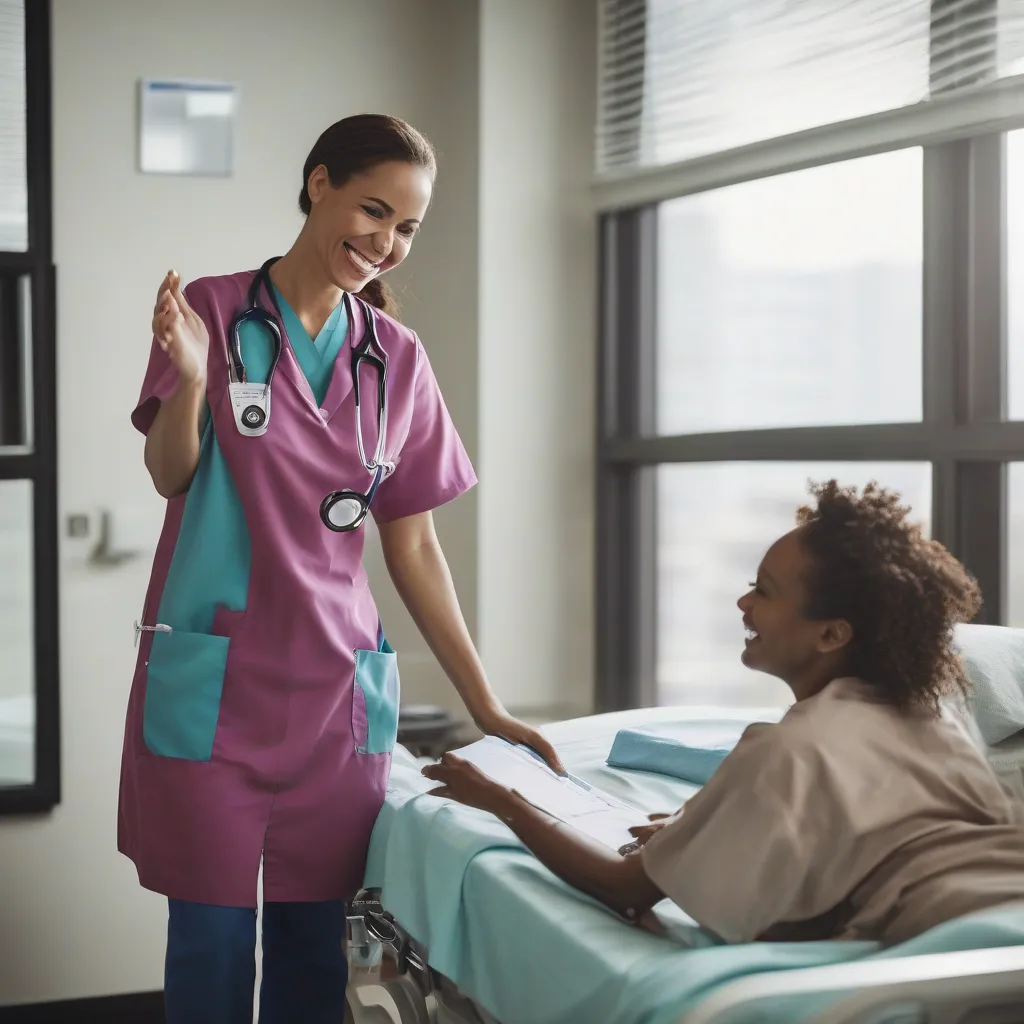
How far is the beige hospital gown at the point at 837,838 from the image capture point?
1.04 metres

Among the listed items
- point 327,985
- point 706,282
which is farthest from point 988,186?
point 327,985

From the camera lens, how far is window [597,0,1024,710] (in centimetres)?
212

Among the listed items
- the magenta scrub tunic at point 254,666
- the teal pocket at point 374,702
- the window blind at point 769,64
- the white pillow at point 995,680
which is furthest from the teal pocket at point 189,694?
the window blind at point 769,64

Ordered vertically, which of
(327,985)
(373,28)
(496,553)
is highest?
(373,28)

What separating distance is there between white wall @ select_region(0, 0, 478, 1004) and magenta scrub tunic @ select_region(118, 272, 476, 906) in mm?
1172

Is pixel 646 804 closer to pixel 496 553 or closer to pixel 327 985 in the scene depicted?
pixel 327 985

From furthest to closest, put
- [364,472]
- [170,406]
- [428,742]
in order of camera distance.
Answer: [428,742] < [364,472] < [170,406]

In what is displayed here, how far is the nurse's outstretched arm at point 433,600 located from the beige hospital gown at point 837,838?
62 centimetres

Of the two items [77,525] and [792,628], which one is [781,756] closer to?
[792,628]

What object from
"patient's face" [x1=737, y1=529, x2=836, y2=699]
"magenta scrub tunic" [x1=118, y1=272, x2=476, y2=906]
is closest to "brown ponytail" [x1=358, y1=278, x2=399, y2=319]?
"magenta scrub tunic" [x1=118, y1=272, x2=476, y2=906]

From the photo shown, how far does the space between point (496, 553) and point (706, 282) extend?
2.37 ft

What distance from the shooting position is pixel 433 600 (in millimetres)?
1721

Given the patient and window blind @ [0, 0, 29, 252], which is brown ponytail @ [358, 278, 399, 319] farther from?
window blind @ [0, 0, 29, 252]

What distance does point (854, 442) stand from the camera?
2311mm
